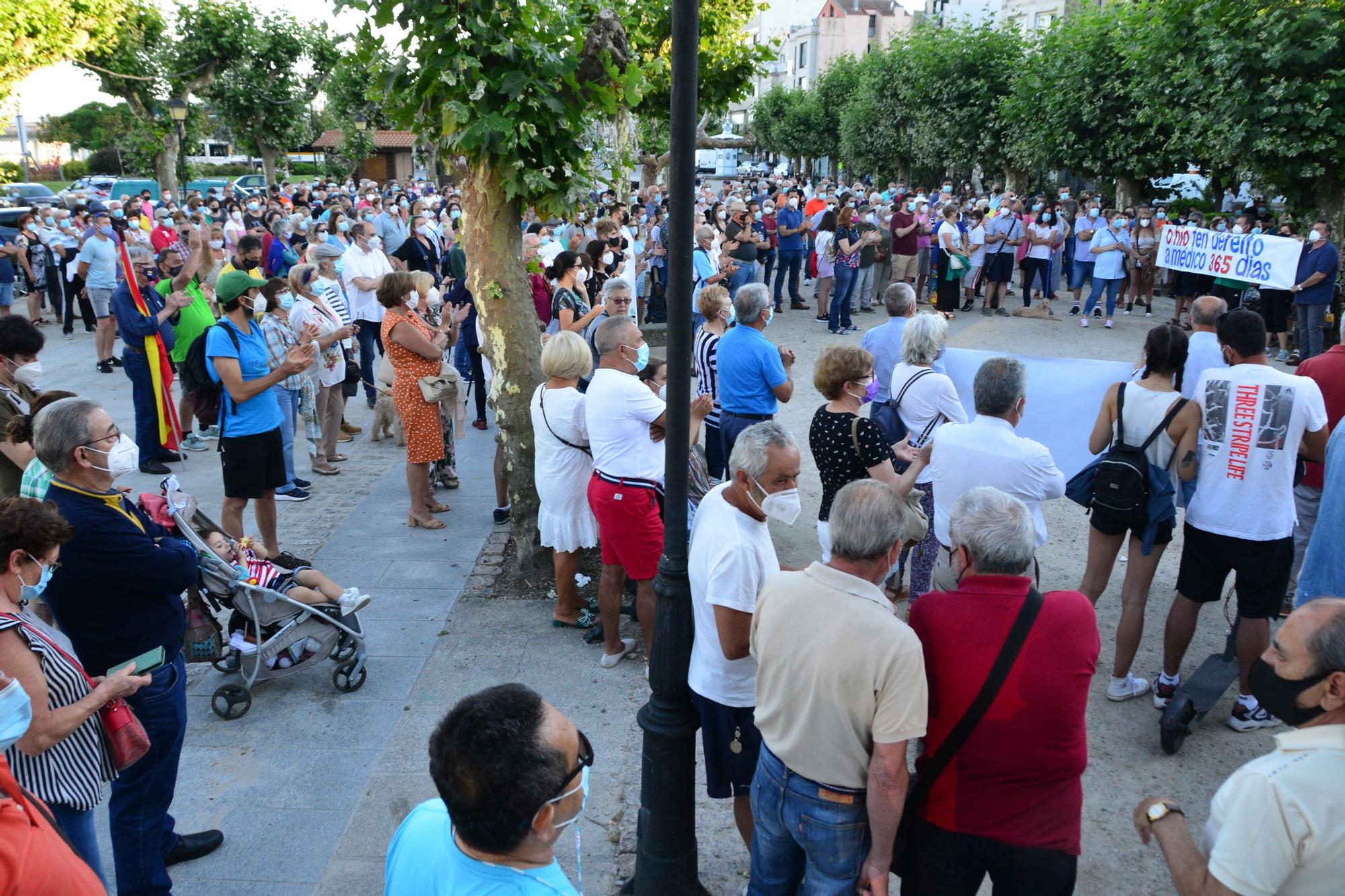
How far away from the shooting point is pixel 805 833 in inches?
111

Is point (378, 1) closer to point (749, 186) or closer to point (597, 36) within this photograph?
point (597, 36)

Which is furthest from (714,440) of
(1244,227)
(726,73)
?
(726,73)

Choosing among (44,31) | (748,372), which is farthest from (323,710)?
(44,31)

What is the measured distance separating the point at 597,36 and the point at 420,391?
303 inches

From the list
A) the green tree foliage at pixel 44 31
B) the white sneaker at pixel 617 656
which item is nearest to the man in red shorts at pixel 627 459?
the white sneaker at pixel 617 656

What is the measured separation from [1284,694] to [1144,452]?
2.64m

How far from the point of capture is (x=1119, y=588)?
6453mm

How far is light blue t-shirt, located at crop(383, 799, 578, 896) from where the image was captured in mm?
1820

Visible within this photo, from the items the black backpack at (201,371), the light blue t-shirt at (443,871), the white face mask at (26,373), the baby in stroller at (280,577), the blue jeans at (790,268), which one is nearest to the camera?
the light blue t-shirt at (443,871)

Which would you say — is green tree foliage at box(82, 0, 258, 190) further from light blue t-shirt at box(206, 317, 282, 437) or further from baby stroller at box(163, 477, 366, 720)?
baby stroller at box(163, 477, 366, 720)

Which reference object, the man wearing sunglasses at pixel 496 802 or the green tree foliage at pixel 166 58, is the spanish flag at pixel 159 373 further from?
the green tree foliage at pixel 166 58

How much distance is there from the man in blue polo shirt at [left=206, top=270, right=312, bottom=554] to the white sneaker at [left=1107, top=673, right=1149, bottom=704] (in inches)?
198

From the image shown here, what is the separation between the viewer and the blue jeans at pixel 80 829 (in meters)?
3.05

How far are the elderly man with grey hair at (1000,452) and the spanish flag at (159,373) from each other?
689cm
